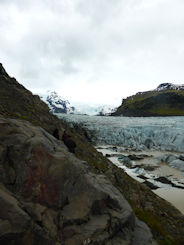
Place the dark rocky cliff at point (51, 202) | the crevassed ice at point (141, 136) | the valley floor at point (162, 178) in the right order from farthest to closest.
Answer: the crevassed ice at point (141, 136)
the valley floor at point (162, 178)
the dark rocky cliff at point (51, 202)

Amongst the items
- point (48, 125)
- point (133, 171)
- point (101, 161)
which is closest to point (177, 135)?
point (133, 171)

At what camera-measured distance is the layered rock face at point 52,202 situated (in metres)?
4.30

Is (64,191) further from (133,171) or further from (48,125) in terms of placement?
(133,171)

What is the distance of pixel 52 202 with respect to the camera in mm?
5234

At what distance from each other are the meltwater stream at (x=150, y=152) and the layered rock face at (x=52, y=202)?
36.5 ft

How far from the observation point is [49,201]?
5211mm

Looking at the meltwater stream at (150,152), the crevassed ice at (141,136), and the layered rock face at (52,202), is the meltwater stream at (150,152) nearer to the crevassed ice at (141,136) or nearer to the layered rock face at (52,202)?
the crevassed ice at (141,136)

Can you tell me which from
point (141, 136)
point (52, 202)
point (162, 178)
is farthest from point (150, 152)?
point (52, 202)

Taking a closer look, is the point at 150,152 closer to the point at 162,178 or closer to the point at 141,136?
the point at 141,136

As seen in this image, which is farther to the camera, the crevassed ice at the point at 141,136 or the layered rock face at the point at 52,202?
the crevassed ice at the point at 141,136

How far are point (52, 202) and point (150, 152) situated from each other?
117 feet

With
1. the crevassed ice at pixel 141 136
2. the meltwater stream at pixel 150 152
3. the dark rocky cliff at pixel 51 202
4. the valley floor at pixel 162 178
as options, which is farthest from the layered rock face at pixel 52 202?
the crevassed ice at pixel 141 136

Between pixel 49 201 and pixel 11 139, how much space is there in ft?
7.95

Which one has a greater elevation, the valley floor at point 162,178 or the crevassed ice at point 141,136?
the crevassed ice at point 141,136
